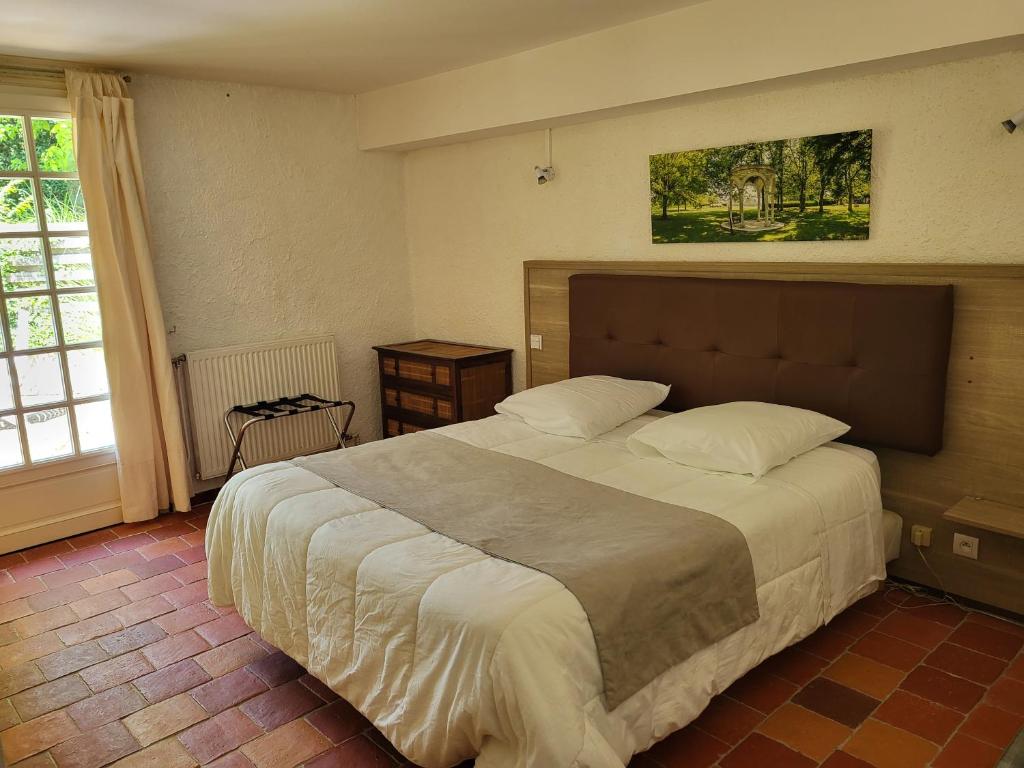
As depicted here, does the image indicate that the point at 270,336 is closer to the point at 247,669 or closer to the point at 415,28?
the point at 415,28

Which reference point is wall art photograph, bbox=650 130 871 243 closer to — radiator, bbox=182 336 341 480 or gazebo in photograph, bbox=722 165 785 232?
gazebo in photograph, bbox=722 165 785 232

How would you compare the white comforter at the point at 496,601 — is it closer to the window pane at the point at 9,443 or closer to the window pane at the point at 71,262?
the window pane at the point at 9,443

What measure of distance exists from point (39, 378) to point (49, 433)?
0.88 feet

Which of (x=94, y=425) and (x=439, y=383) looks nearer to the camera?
(x=94, y=425)

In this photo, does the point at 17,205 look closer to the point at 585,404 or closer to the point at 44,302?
the point at 44,302

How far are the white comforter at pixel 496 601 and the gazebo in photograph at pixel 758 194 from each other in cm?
95

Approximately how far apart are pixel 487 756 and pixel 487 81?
10.0ft

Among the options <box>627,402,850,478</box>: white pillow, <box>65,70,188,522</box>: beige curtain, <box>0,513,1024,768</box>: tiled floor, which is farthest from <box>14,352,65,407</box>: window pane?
<box>627,402,850,478</box>: white pillow

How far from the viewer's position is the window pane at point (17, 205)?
344 cm

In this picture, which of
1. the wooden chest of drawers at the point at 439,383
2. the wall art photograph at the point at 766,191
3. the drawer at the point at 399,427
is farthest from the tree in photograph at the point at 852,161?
the drawer at the point at 399,427

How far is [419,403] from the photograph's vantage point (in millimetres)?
4332

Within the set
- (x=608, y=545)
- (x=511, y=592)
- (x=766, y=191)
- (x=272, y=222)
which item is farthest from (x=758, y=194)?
(x=272, y=222)

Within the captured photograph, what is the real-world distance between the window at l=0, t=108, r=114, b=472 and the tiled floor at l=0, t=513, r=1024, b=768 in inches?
38.1

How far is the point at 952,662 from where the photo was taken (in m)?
2.40
